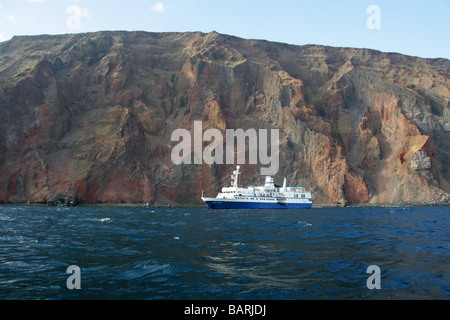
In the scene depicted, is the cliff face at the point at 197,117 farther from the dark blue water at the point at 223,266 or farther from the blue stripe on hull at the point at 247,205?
the dark blue water at the point at 223,266

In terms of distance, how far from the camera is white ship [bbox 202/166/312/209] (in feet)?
264

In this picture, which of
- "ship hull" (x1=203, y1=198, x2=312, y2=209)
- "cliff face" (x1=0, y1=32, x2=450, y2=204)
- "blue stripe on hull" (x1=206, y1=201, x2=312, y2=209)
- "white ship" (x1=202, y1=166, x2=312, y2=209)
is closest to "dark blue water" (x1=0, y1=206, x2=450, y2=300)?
"ship hull" (x1=203, y1=198, x2=312, y2=209)

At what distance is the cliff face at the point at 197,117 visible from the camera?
98875mm

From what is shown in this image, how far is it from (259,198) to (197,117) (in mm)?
42885

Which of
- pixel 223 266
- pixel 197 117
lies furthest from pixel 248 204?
pixel 223 266

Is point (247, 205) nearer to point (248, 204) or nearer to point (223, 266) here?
point (248, 204)

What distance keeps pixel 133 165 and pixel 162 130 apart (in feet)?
64.0

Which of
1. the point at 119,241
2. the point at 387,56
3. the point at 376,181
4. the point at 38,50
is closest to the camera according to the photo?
the point at 119,241

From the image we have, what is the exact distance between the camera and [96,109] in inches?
4614

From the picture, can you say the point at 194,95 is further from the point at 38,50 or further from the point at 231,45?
the point at 38,50

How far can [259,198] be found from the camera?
3310 inches

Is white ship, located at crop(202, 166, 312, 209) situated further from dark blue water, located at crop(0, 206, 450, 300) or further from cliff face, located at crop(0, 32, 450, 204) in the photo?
dark blue water, located at crop(0, 206, 450, 300)
